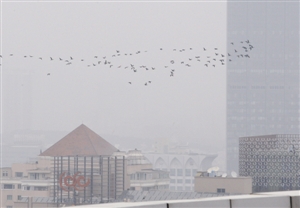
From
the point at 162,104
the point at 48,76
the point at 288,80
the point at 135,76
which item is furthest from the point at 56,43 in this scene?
the point at 288,80

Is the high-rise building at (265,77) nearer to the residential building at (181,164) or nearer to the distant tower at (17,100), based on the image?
the residential building at (181,164)

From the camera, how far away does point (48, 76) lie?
1252 inches

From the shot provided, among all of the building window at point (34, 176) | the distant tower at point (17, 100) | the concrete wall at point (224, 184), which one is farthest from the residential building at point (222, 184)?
the distant tower at point (17, 100)

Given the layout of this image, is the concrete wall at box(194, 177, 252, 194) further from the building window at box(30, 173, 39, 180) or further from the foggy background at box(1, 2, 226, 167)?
the building window at box(30, 173, 39, 180)

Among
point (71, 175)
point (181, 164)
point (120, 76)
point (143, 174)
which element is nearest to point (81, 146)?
point (71, 175)

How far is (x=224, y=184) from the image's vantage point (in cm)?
1788

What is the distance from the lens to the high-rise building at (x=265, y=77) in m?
25.5

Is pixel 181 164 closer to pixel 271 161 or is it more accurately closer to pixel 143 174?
pixel 143 174

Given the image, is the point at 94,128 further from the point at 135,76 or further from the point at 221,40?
the point at 221,40

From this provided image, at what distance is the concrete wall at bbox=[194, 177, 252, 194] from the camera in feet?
57.8

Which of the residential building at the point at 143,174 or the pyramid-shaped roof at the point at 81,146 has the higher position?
the pyramid-shaped roof at the point at 81,146

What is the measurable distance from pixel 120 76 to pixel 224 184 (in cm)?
1548

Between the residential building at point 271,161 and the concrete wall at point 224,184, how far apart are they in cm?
99

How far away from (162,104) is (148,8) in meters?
6.03
